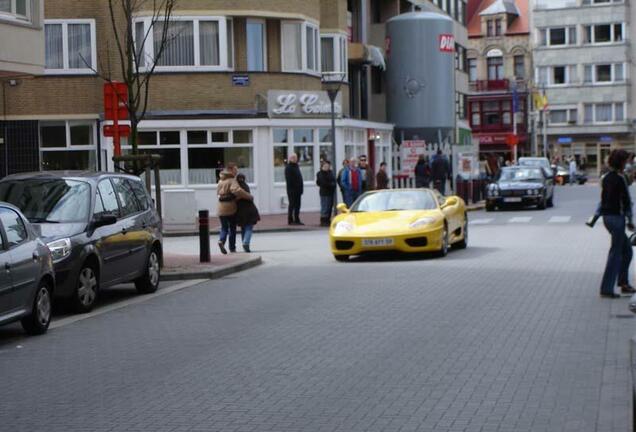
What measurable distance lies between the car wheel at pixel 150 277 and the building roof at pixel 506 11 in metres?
91.9

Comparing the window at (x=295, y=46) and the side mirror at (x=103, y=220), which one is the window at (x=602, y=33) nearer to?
the window at (x=295, y=46)

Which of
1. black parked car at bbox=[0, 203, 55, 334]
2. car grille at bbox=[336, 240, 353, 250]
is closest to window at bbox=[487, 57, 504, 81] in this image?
car grille at bbox=[336, 240, 353, 250]

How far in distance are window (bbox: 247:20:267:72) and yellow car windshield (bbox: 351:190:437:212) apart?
726 inches

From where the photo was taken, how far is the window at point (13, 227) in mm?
12894

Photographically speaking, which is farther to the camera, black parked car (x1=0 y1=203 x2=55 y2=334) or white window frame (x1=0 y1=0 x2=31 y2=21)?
white window frame (x1=0 y1=0 x2=31 y2=21)

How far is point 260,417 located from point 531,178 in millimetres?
35984

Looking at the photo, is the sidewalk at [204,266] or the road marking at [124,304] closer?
the road marking at [124,304]

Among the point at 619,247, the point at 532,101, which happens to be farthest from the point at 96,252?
the point at 532,101

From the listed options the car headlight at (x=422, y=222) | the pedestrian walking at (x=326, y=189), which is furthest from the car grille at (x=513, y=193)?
the car headlight at (x=422, y=222)

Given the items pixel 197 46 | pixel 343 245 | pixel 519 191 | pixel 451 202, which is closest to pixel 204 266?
pixel 343 245

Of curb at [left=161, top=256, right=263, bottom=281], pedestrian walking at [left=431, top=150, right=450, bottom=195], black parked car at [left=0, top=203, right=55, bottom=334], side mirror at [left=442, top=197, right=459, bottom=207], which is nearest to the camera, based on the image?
black parked car at [left=0, top=203, right=55, bottom=334]

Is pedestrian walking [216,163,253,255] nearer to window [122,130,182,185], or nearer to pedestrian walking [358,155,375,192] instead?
pedestrian walking [358,155,375,192]

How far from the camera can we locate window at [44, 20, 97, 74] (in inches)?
1567

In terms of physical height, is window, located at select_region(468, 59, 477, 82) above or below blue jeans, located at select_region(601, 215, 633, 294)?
above
